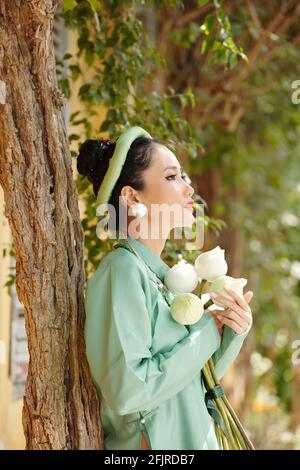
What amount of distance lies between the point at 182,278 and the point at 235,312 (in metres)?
0.17

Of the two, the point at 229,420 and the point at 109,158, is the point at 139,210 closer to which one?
the point at 109,158

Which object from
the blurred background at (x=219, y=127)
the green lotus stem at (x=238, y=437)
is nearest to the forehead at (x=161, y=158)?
the blurred background at (x=219, y=127)

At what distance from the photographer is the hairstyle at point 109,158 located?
197cm

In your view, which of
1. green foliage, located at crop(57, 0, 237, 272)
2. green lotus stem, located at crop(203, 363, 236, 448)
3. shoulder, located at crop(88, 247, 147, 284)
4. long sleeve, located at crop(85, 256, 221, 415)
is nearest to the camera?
long sleeve, located at crop(85, 256, 221, 415)

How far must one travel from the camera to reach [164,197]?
1938mm

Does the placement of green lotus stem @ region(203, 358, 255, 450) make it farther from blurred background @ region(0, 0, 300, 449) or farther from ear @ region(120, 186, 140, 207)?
blurred background @ region(0, 0, 300, 449)

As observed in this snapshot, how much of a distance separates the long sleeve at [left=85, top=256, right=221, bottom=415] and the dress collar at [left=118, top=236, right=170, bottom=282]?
0.41 feet

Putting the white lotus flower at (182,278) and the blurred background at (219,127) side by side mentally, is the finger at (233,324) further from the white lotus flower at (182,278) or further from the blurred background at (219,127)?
the blurred background at (219,127)

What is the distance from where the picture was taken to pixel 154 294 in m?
1.85

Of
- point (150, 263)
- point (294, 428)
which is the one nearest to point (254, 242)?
point (294, 428)

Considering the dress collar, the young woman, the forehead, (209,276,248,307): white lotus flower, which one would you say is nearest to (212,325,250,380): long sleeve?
the young woman

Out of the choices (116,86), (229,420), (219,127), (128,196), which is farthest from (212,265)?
(219,127)

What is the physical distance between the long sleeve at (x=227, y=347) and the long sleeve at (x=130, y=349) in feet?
0.28

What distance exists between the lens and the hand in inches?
71.5
